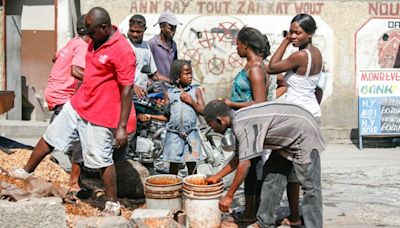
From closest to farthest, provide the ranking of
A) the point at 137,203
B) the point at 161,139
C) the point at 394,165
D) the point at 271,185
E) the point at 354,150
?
1. the point at 271,185
2. the point at 137,203
3. the point at 161,139
4. the point at 394,165
5. the point at 354,150

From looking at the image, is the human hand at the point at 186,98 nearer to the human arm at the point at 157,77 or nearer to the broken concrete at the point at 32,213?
the human arm at the point at 157,77

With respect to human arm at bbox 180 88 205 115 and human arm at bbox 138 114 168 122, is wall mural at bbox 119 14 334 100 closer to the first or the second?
human arm at bbox 138 114 168 122

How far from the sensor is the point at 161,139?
24.5 ft

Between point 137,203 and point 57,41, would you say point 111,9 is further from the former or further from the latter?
point 137,203

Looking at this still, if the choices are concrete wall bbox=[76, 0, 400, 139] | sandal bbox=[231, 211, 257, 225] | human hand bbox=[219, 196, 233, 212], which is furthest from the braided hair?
concrete wall bbox=[76, 0, 400, 139]

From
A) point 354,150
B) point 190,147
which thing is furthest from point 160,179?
point 354,150

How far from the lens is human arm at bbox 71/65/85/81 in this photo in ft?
22.1

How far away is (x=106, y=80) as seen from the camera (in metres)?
5.80

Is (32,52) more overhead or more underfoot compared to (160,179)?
more overhead

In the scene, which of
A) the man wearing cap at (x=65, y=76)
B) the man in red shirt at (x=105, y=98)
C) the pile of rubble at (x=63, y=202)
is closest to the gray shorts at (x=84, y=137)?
the man in red shirt at (x=105, y=98)

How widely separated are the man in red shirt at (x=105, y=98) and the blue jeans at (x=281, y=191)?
1284mm

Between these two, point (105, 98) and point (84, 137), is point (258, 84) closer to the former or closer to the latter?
point (105, 98)

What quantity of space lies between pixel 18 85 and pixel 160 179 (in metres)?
7.23

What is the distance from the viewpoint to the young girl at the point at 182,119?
22.9 ft
